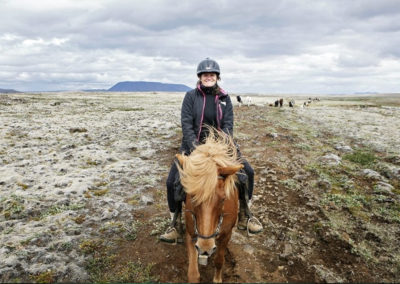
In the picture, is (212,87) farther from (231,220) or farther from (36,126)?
(36,126)

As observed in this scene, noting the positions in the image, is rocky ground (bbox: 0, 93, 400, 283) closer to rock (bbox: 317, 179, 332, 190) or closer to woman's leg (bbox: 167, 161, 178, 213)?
rock (bbox: 317, 179, 332, 190)

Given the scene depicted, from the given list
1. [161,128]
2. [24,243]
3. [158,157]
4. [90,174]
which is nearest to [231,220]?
[24,243]

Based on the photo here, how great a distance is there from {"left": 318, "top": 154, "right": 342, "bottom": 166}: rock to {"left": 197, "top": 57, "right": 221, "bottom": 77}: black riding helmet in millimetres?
9365

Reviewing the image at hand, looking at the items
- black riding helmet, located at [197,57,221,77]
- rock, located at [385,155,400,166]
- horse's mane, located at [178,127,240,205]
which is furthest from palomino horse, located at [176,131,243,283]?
rock, located at [385,155,400,166]

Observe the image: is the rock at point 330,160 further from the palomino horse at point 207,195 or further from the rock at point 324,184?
the palomino horse at point 207,195

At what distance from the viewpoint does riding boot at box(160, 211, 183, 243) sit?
628 cm

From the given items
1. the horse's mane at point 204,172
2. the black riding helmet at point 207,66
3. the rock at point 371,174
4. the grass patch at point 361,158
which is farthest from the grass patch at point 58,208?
the grass patch at point 361,158

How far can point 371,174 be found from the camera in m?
11.0

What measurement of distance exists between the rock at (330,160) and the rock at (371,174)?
4.44 ft

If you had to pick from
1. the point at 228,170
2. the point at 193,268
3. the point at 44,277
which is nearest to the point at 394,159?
the point at 228,170

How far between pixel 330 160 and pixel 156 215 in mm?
9708

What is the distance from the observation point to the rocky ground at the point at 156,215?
5.69 metres

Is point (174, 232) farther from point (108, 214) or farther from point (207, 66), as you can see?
point (207, 66)

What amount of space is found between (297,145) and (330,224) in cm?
924
